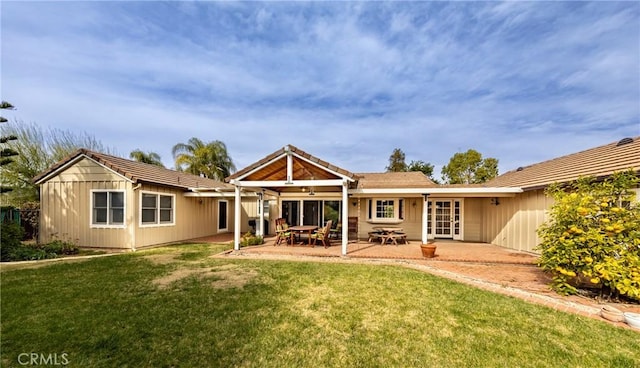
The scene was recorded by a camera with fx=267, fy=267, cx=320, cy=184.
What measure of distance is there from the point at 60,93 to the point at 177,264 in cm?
1096

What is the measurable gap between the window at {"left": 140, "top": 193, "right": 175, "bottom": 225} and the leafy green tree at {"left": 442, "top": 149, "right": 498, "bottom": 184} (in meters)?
32.1

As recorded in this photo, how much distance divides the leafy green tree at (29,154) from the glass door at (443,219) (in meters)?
23.1

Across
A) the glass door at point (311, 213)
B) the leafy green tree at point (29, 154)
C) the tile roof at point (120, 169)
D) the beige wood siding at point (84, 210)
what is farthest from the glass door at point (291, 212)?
the leafy green tree at point (29, 154)

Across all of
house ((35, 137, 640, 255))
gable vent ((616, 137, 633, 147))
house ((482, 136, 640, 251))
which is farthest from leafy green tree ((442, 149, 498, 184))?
gable vent ((616, 137, 633, 147))

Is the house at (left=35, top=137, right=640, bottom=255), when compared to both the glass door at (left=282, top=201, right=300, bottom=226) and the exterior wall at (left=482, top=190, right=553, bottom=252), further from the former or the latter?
the glass door at (left=282, top=201, right=300, bottom=226)

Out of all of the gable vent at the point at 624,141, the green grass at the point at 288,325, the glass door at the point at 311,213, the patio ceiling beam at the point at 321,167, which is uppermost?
the gable vent at the point at 624,141

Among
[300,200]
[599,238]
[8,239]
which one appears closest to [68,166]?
[8,239]

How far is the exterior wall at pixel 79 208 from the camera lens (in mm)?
10828

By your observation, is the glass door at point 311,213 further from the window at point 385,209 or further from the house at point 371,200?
the window at point 385,209

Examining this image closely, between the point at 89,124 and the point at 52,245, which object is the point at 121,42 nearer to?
the point at 52,245

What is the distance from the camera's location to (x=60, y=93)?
1230 centimetres

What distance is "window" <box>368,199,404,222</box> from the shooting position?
14008 mm

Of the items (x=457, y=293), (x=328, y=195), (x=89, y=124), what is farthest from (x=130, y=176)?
(x=89, y=124)

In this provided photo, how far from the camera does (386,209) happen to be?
14094mm
